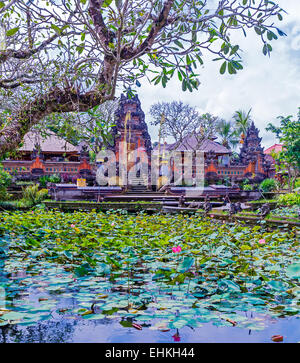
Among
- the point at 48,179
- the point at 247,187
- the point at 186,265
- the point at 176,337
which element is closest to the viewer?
the point at 176,337

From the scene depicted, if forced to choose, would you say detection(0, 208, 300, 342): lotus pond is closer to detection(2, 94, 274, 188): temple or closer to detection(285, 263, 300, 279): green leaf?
detection(285, 263, 300, 279): green leaf

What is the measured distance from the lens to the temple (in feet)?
75.7

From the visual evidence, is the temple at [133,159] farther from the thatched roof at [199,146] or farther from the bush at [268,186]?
the bush at [268,186]

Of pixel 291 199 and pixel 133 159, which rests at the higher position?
pixel 133 159

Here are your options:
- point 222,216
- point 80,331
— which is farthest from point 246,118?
point 80,331

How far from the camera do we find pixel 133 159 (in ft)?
81.6

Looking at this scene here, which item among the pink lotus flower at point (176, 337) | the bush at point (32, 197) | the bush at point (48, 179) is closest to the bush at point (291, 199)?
the pink lotus flower at point (176, 337)

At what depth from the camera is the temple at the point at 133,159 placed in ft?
75.7

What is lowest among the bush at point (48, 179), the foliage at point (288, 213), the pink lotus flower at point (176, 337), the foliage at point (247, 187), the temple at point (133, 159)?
the foliage at point (288, 213)

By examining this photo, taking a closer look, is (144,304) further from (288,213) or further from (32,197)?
(32,197)

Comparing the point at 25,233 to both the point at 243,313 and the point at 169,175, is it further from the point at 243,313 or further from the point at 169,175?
the point at 169,175

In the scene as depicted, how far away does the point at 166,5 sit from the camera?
125 inches

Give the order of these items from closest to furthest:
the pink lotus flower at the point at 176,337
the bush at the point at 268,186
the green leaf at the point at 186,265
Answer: the pink lotus flower at the point at 176,337, the green leaf at the point at 186,265, the bush at the point at 268,186

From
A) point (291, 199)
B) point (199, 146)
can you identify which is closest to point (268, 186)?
point (199, 146)
